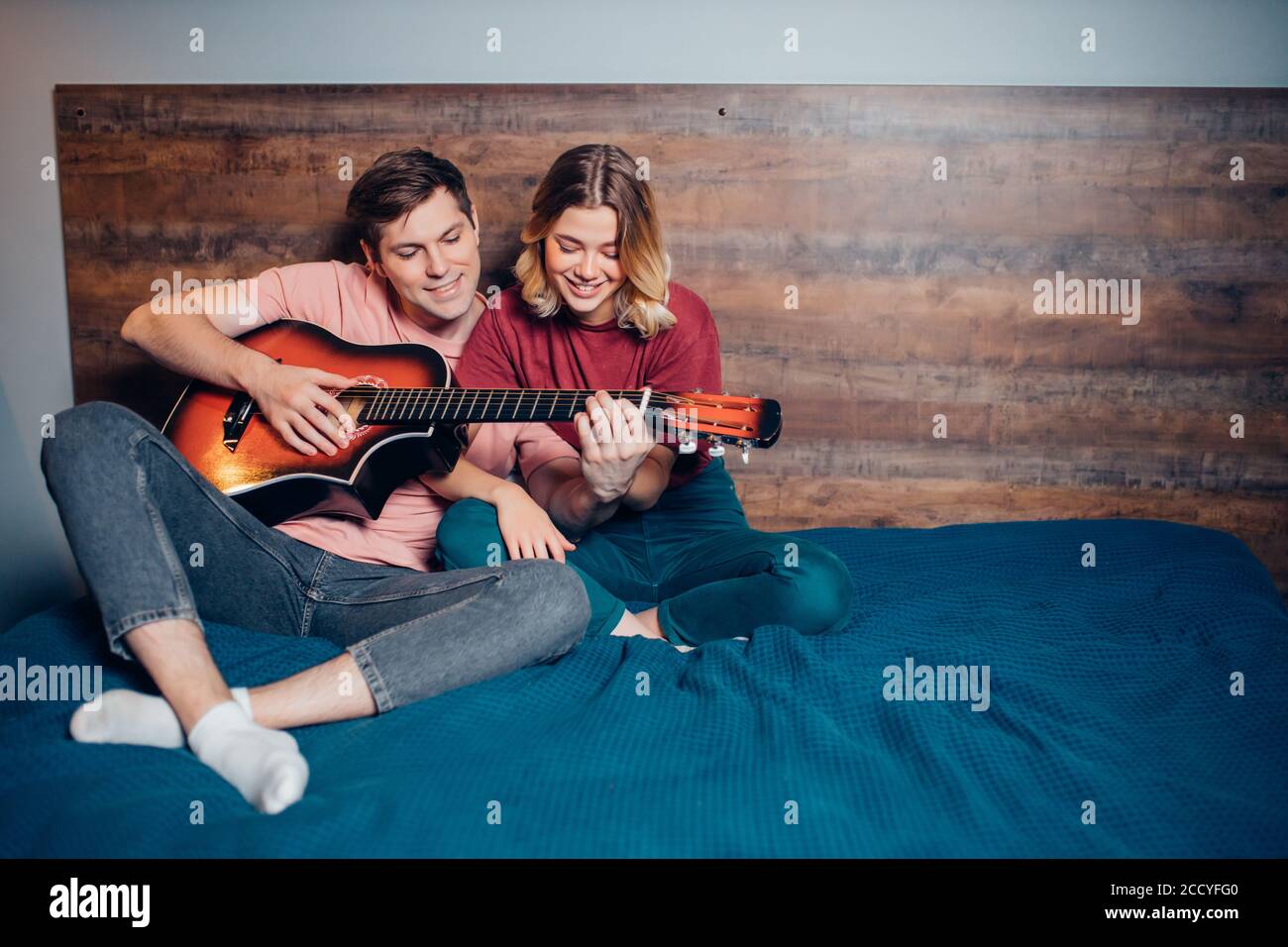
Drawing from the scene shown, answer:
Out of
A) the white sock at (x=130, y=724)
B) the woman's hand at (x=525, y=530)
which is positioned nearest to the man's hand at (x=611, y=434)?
the woman's hand at (x=525, y=530)

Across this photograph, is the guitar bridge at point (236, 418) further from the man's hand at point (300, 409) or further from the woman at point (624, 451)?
the woman at point (624, 451)

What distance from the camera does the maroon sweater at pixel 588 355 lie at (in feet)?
4.91

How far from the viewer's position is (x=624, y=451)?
1.23 metres

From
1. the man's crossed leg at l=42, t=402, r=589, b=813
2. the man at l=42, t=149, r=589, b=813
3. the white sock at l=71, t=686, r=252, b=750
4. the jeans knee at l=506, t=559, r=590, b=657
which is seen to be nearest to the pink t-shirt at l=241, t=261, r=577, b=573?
the man at l=42, t=149, r=589, b=813

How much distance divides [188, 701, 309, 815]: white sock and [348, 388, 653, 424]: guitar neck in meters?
0.51

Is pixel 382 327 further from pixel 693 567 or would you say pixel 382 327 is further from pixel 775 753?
pixel 775 753

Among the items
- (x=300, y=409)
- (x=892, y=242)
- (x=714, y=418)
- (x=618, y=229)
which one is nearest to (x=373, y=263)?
(x=300, y=409)

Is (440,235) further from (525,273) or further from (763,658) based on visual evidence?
(763,658)

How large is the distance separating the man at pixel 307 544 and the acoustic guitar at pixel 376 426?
3 cm

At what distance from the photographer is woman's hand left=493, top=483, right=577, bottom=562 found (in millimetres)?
1333

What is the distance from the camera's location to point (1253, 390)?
5.98 feet

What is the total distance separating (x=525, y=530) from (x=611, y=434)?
0.75 ft

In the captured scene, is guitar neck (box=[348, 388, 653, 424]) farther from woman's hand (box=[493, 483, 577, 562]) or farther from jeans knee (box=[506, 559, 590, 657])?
jeans knee (box=[506, 559, 590, 657])

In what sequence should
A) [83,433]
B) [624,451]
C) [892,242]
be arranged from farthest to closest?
[892,242], [624,451], [83,433]
